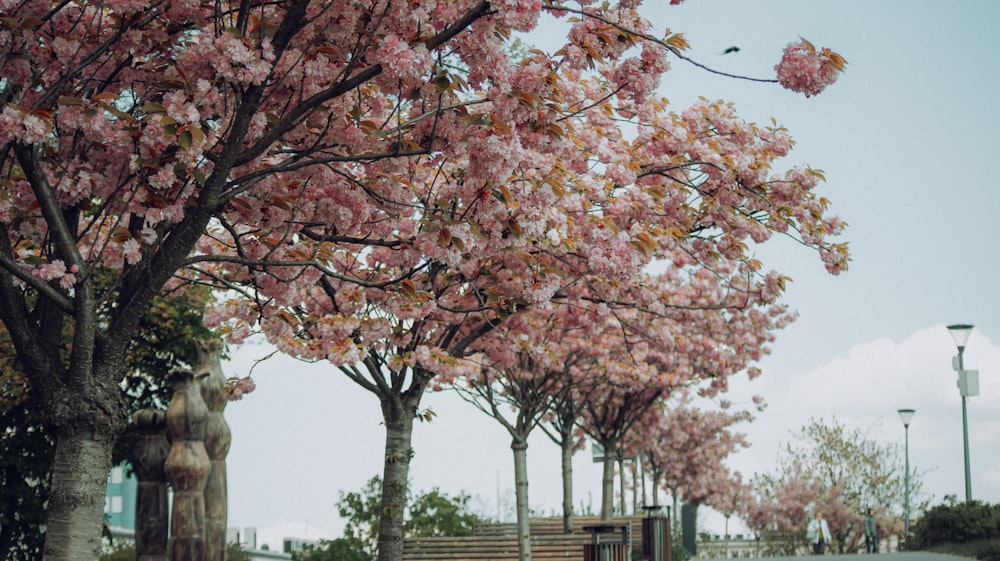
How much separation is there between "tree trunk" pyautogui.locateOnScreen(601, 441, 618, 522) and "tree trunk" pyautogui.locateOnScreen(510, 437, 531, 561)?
4249 mm

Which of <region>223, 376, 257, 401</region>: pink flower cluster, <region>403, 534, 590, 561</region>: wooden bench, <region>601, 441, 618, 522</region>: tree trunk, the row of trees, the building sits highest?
the row of trees

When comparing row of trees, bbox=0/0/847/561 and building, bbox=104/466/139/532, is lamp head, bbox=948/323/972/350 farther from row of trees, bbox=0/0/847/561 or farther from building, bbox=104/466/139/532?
building, bbox=104/466/139/532

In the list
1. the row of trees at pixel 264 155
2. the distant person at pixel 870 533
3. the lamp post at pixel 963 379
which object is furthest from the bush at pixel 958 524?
the row of trees at pixel 264 155

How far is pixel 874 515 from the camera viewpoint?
3023cm

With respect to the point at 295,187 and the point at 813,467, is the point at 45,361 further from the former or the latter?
the point at 813,467

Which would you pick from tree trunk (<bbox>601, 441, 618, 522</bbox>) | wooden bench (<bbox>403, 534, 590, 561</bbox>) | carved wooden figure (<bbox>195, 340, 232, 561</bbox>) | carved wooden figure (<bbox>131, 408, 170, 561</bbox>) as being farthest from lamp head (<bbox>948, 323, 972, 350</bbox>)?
carved wooden figure (<bbox>131, 408, 170, 561</bbox>)

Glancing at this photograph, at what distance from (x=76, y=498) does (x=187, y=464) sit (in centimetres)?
734

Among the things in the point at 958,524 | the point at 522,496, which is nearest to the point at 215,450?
the point at 522,496

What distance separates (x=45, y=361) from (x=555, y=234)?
4.20 meters

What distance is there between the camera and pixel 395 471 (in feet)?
37.1

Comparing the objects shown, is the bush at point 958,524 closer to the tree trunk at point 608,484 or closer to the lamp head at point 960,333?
the lamp head at point 960,333

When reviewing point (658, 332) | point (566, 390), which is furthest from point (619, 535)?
point (566, 390)

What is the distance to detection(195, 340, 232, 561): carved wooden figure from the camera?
14.0m

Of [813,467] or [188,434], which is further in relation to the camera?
[813,467]
